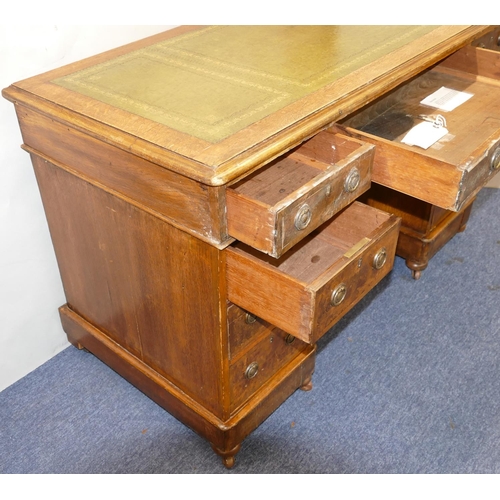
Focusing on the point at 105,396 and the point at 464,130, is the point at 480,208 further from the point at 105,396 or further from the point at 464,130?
the point at 105,396

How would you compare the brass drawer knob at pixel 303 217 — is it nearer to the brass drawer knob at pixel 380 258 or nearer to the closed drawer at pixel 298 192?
the closed drawer at pixel 298 192

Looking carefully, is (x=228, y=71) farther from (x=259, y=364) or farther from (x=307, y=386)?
(x=307, y=386)

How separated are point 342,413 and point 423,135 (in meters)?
0.78

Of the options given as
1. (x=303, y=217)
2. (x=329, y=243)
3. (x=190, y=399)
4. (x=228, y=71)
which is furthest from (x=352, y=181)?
(x=190, y=399)

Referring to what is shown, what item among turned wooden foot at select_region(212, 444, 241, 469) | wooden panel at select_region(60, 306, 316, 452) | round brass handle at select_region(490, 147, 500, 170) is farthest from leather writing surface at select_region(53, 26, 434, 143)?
turned wooden foot at select_region(212, 444, 241, 469)

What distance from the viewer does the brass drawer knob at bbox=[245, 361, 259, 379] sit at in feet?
4.80

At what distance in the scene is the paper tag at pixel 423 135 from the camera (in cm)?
145

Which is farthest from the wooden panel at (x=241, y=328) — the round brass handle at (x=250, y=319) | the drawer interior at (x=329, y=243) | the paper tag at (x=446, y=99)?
the paper tag at (x=446, y=99)

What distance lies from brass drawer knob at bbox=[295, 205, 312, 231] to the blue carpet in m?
0.73

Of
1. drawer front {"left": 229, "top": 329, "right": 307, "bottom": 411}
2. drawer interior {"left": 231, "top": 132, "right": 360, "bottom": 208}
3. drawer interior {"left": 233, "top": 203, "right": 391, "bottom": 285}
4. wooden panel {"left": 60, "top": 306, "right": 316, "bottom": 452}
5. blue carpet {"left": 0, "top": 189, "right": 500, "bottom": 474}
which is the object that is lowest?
blue carpet {"left": 0, "top": 189, "right": 500, "bottom": 474}

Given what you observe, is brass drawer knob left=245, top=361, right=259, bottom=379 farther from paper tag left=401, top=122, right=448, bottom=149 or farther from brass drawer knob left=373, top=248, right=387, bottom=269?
paper tag left=401, top=122, right=448, bottom=149

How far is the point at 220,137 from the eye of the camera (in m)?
1.16

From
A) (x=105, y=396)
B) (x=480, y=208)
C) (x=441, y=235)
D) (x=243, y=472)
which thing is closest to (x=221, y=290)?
(x=243, y=472)

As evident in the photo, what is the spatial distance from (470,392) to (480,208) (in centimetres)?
100
